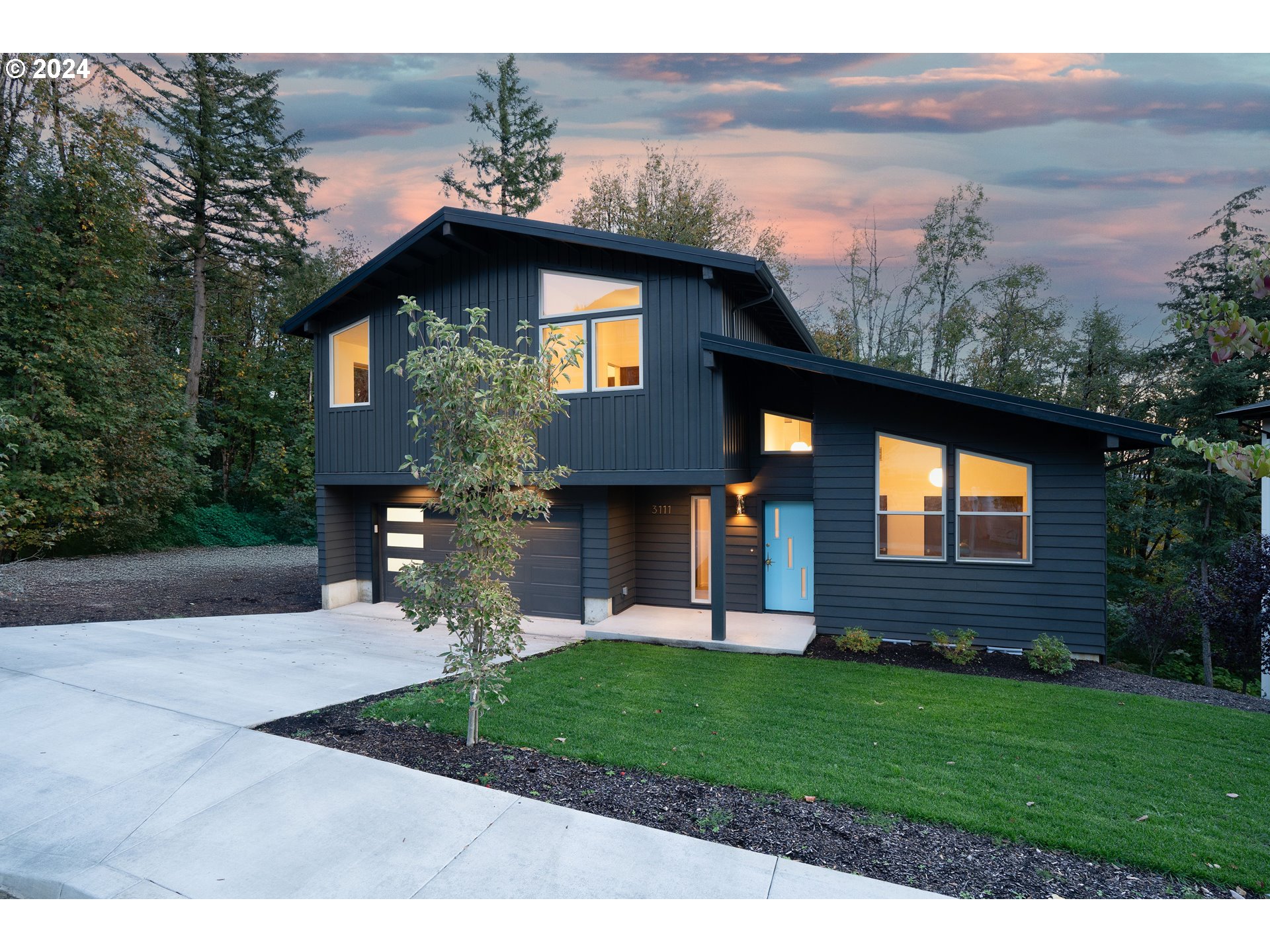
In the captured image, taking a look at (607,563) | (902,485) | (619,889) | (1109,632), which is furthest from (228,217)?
(1109,632)

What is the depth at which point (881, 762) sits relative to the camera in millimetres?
4469

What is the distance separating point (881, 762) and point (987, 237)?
A: 19061 millimetres

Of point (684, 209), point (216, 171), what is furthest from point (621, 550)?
point (216, 171)

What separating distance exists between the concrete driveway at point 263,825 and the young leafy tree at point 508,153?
1958 centimetres

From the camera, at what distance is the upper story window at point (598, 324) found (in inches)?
340

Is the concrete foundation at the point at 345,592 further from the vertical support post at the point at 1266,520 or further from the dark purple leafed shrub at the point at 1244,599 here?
the vertical support post at the point at 1266,520

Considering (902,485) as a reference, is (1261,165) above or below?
above

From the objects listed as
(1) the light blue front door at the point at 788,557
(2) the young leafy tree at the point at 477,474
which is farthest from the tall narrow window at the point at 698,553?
(2) the young leafy tree at the point at 477,474

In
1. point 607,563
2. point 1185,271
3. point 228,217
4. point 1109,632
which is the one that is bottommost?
point 1109,632

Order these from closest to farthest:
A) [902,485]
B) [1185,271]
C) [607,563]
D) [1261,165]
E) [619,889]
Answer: [619,889] < [902,485] < [607,563] < [1261,165] < [1185,271]

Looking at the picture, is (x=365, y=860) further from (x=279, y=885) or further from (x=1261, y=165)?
(x=1261, y=165)

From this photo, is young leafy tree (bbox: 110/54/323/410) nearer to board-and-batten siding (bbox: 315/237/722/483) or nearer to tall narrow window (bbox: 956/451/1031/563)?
board-and-batten siding (bbox: 315/237/722/483)

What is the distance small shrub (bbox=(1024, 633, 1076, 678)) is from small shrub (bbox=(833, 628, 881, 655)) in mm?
1674

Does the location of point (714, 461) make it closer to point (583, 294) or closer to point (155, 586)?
point (583, 294)
